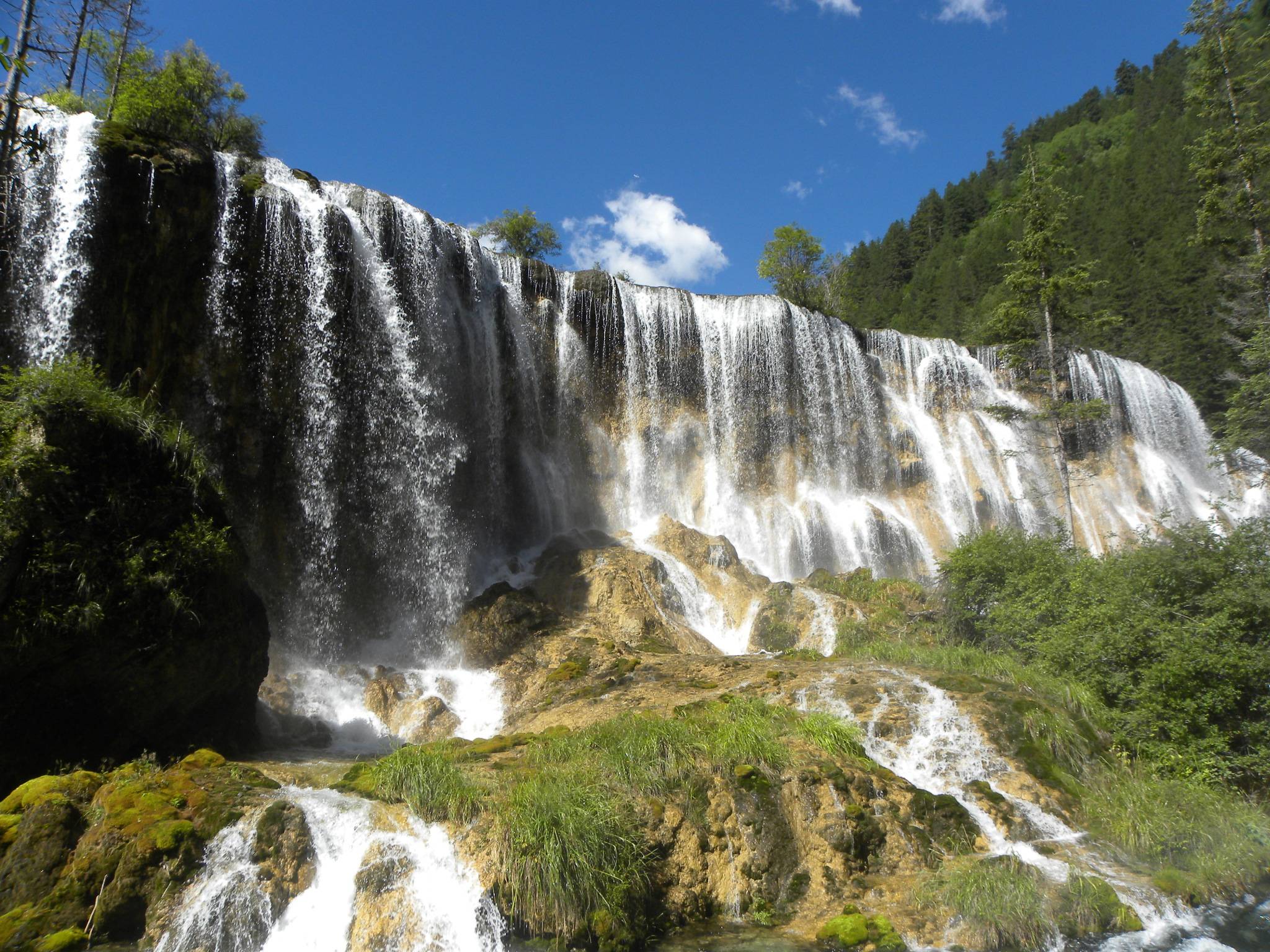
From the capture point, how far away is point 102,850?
6.75m

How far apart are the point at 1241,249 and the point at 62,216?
25.5 metres

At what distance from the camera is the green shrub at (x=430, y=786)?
299 inches

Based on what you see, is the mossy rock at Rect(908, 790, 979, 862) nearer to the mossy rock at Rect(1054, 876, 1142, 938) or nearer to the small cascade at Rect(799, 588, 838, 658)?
the mossy rock at Rect(1054, 876, 1142, 938)

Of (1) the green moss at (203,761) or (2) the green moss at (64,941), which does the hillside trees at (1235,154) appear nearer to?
(1) the green moss at (203,761)

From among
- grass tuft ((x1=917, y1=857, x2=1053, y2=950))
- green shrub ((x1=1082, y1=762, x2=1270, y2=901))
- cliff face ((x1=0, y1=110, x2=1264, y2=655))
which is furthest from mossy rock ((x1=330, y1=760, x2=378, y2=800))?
cliff face ((x1=0, y1=110, x2=1264, y2=655))

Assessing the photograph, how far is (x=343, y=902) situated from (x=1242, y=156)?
2312cm

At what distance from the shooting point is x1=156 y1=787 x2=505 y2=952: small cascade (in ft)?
21.0

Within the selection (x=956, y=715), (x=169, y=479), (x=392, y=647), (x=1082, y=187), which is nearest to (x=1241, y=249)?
(x=956, y=715)

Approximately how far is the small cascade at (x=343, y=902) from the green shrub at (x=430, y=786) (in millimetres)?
257

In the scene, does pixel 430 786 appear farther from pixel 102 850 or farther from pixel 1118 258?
pixel 1118 258

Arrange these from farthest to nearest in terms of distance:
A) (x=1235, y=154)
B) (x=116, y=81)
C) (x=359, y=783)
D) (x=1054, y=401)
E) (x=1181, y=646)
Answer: (x=116, y=81), (x=1054, y=401), (x=1235, y=154), (x=1181, y=646), (x=359, y=783)

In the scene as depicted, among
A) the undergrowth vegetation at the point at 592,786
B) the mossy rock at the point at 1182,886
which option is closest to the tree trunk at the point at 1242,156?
the mossy rock at the point at 1182,886

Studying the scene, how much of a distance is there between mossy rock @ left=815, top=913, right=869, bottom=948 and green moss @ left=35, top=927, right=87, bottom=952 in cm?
600

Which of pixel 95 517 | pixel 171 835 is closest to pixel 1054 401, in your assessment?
pixel 95 517
